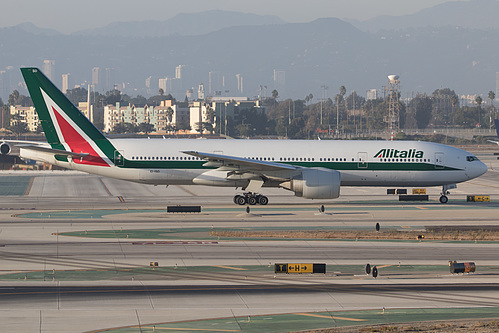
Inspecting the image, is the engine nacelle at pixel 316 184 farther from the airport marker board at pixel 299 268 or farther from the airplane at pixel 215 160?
the airport marker board at pixel 299 268

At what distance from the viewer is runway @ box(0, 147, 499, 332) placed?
79.6 feet

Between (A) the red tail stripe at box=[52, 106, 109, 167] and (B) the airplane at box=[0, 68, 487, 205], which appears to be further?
(A) the red tail stripe at box=[52, 106, 109, 167]

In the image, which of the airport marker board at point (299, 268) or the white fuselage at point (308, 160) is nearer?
the airport marker board at point (299, 268)

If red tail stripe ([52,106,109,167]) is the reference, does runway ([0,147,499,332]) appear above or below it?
below

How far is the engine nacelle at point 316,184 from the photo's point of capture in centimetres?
4862

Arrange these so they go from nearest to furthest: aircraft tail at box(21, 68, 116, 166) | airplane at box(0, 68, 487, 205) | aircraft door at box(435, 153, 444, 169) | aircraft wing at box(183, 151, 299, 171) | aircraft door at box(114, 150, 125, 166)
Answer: aircraft wing at box(183, 151, 299, 171)
airplane at box(0, 68, 487, 205)
aircraft tail at box(21, 68, 116, 166)
aircraft door at box(114, 150, 125, 166)
aircraft door at box(435, 153, 444, 169)

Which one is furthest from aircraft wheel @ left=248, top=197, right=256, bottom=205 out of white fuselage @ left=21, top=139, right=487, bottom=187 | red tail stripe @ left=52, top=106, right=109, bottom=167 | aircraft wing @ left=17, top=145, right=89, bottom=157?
aircraft wing @ left=17, top=145, right=89, bottom=157

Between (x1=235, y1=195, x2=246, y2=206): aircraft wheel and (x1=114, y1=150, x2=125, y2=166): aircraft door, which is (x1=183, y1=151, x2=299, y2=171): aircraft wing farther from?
(x1=114, y1=150, x2=125, y2=166): aircraft door

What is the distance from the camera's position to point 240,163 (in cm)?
4869

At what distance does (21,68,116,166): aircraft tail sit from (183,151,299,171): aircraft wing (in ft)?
25.2

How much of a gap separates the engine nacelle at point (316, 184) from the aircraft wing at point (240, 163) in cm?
106

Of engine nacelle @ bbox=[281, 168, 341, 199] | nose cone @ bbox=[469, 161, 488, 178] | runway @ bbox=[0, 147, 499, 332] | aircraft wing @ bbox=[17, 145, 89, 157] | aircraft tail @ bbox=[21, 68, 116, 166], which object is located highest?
aircraft tail @ bbox=[21, 68, 116, 166]

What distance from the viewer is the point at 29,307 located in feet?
78.4

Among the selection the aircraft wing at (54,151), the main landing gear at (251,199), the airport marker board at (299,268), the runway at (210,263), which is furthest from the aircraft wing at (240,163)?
the airport marker board at (299,268)
